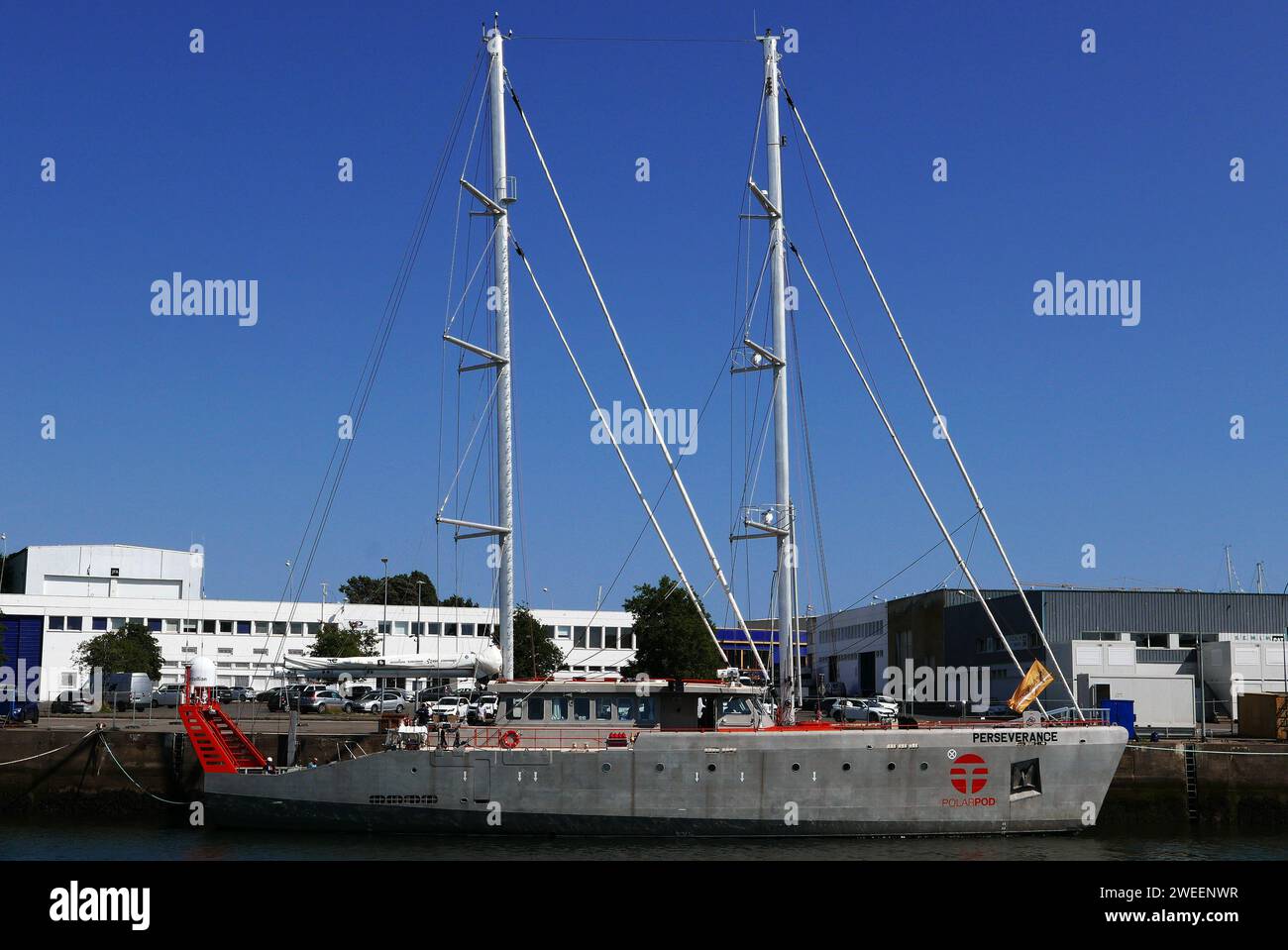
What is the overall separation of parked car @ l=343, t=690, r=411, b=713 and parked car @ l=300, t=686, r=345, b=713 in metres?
1.09

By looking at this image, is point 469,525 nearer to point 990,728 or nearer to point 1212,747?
point 990,728

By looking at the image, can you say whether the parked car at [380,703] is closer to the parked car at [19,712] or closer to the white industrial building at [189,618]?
the parked car at [19,712]

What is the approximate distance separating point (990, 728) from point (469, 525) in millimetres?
13386

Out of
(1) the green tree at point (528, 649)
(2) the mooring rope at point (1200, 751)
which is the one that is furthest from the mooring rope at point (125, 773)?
(1) the green tree at point (528, 649)

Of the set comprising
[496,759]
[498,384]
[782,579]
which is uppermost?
[498,384]

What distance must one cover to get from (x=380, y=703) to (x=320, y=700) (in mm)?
5713

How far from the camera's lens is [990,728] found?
2811 cm

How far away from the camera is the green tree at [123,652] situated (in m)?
69.4

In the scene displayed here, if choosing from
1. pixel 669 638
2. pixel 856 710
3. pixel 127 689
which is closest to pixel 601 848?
pixel 856 710

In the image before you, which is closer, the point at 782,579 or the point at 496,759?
the point at 496,759

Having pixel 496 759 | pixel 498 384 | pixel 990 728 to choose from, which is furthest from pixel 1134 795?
pixel 498 384

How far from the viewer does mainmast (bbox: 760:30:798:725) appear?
30.0 metres
